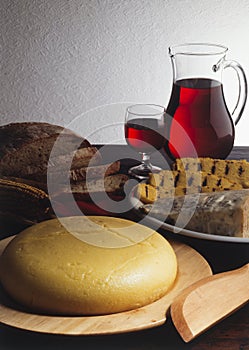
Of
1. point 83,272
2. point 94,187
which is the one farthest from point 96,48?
point 83,272

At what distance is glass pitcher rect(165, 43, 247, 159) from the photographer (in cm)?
102

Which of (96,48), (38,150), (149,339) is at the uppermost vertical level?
(96,48)

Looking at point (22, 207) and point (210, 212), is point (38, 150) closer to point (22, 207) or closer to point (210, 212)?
point (22, 207)

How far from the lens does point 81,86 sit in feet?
7.89

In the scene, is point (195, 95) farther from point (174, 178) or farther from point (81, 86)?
point (81, 86)

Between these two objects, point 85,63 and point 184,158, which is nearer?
point 184,158

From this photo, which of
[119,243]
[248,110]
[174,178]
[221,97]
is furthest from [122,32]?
[119,243]

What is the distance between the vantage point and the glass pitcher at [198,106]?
1.02 m

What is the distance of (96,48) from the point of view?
7.78 feet

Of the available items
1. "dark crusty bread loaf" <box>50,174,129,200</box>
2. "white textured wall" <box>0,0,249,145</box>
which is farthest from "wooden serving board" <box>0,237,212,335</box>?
"white textured wall" <box>0,0,249,145</box>

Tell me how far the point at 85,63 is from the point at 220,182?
1.57m

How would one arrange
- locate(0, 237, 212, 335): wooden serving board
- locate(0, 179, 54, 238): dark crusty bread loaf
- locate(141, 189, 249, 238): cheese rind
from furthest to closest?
locate(0, 179, 54, 238): dark crusty bread loaf, locate(141, 189, 249, 238): cheese rind, locate(0, 237, 212, 335): wooden serving board

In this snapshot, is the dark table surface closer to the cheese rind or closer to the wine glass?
the cheese rind

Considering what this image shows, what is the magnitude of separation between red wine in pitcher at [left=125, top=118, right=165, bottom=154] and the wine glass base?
46mm
